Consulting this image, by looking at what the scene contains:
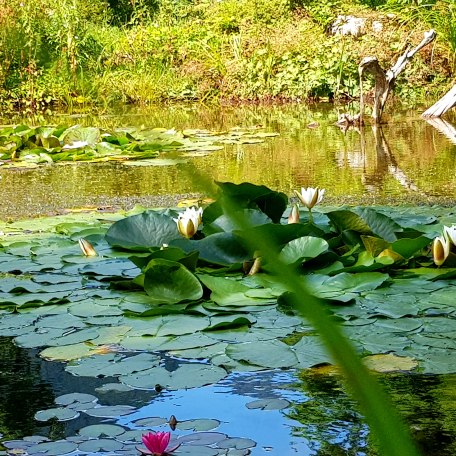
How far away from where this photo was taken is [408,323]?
2.13 m

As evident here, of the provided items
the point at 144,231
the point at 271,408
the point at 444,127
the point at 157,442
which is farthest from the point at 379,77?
the point at 157,442

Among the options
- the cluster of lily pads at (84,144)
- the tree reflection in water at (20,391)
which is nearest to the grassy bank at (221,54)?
the cluster of lily pads at (84,144)

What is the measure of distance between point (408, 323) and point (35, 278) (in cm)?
122

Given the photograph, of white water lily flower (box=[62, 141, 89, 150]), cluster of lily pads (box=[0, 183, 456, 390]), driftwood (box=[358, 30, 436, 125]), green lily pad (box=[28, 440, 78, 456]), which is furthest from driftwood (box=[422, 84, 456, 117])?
green lily pad (box=[28, 440, 78, 456])

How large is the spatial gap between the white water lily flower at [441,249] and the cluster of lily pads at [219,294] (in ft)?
0.13

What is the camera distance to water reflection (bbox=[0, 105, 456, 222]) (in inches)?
177

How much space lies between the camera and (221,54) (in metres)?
12.8

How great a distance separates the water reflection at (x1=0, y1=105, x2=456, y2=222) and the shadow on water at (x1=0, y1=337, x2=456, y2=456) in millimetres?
1548

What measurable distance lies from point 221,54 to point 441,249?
10.6 meters

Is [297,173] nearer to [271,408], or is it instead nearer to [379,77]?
[379,77]

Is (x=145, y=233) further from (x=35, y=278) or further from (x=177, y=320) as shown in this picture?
(x=177, y=320)

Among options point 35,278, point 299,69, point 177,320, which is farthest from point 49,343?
point 299,69

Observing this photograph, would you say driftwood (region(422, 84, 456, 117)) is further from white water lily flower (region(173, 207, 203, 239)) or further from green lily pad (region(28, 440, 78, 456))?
green lily pad (region(28, 440, 78, 456))

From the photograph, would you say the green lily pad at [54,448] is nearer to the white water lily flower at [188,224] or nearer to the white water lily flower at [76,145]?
the white water lily flower at [188,224]
